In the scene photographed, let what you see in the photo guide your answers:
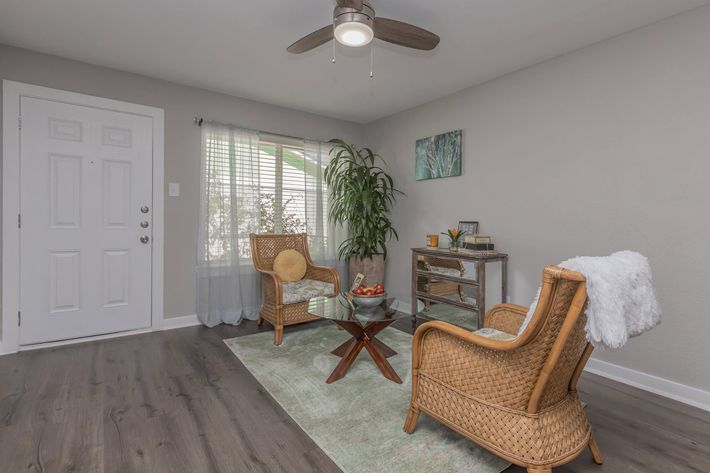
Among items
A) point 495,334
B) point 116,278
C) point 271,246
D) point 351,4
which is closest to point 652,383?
point 495,334

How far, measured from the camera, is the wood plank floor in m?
1.64

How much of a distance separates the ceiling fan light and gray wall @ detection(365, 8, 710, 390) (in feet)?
6.04

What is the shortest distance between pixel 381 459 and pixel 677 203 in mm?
2459

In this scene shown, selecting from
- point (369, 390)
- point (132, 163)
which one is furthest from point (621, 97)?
point (132, 163)

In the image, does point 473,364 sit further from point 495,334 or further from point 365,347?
point 365,347

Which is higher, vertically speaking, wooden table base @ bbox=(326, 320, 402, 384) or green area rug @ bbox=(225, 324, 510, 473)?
wooden table base @ bbox=(326, 320, 402, 384)

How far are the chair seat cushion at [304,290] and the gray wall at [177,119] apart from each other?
111 cm

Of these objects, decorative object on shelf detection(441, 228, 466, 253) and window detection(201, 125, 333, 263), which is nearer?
decorative object on shelf detection(441, 228, 466, 253)

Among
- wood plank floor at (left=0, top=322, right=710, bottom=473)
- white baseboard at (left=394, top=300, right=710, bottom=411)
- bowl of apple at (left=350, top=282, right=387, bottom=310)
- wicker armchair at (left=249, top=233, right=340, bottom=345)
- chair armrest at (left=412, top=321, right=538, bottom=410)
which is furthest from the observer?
wicker armchair at (left=249, top=233, right=340, bottom=345)

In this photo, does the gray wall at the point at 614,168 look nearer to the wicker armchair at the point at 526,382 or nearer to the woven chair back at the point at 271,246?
the wicker armchair at the point at 526,382

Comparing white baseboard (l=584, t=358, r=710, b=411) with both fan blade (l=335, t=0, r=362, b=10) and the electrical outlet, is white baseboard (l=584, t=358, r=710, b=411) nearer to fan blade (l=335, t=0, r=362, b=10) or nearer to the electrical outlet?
fan blade (l=335, t=0, r=362, b=10)

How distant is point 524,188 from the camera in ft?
10.3

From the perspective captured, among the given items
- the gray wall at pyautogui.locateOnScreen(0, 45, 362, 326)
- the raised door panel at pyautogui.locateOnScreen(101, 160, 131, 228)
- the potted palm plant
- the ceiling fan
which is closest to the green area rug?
the gray wall at pyautogui.locateOnScreen(0, 45, 362, 326)

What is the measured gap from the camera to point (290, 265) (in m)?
3.76
